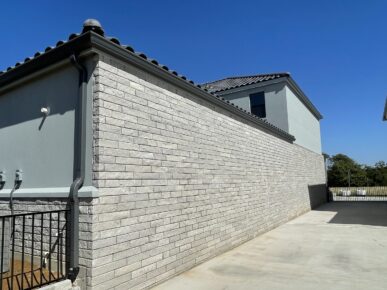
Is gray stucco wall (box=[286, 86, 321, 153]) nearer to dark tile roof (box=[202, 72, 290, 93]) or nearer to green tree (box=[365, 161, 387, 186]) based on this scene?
dark tile roof (box=[202, 72, 290, 93])

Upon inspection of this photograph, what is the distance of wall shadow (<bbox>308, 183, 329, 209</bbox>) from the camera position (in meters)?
15.1

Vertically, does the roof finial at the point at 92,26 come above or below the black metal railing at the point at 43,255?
above

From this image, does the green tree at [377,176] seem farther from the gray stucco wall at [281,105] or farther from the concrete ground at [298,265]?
the concrete ground at [298,265]

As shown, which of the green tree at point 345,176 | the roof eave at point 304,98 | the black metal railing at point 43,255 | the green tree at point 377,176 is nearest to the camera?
the black metal railing at point 43,255

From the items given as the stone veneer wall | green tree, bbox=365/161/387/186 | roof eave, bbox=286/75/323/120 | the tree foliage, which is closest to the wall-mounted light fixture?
the stone veneer wall

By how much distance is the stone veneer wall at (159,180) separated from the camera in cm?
358

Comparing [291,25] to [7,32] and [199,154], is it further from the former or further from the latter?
[7,32]

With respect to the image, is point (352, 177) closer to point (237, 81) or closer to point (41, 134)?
point (237, 81)

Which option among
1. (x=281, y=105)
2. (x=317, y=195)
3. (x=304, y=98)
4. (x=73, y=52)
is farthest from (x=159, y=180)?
(x=317, y=195)

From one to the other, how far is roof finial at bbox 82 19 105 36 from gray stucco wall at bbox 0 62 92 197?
0.59 metres

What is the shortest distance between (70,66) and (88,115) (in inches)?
32.3

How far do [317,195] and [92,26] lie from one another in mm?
15907

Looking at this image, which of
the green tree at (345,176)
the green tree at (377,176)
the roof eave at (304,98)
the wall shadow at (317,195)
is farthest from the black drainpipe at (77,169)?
the green tree at (377,176)

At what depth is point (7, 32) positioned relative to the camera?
5.92m
